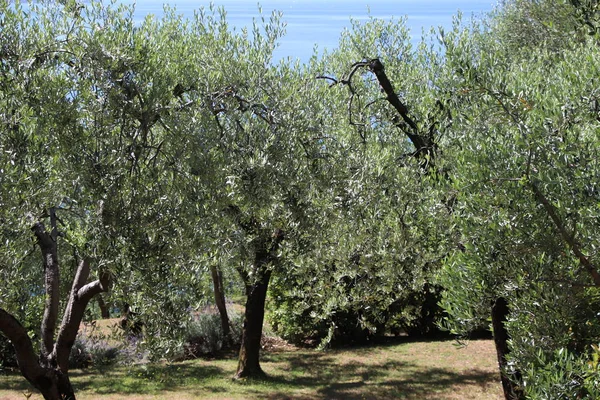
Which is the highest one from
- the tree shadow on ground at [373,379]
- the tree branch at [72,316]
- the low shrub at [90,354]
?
the tree branch at [72,316]

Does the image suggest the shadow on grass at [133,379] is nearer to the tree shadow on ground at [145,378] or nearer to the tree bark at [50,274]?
the tree shadow on ground at [145,378]

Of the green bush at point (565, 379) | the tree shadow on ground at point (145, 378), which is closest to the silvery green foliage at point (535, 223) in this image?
the green bush at point (565, 379)

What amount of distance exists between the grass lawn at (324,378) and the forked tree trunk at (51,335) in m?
3.02

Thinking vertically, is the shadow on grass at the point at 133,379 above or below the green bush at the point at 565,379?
below

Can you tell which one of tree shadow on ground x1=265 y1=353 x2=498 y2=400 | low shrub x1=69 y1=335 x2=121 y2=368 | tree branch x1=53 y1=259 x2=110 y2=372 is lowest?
tree shadow on ground x1=265 y1=353 x2=498 y2=400

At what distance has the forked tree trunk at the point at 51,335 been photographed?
9.68 meters

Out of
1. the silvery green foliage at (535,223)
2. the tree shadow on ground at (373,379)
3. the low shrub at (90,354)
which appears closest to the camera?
the silvery green foliage at (535,223)

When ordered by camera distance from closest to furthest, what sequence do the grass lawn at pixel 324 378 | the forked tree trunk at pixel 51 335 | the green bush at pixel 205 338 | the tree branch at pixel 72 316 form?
the forked tree trunk at pixel 51 335, the tree branch at pixel 72 316, the grass lawn at pixel 324 378, the green bush at pixel 205 338

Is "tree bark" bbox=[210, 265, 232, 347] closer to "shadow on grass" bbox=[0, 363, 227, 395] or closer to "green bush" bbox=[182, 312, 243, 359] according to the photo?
"green bush" bbox=[182, 312, 243, 359]

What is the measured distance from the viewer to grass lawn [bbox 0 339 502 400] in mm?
14633

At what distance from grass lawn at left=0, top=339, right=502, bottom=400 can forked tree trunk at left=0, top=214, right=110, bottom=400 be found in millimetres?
3024

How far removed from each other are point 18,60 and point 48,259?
13.5ft

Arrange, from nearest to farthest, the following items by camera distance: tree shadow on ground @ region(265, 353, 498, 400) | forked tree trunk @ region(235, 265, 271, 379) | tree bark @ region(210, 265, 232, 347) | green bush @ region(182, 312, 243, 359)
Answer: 1. tree shadow on ground @ region(265, 353, 498, 400)
2. forked tree trunk @ region(235, 265, 271, 379)
3. tree bark @ region(210, 265, 232, 347)
4. green bush @ region(182, 312, 243, 359)

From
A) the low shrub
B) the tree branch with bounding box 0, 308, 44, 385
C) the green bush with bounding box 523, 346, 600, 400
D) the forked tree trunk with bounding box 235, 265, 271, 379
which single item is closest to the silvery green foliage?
the green bush with bounding box 523, 346, 600, 400
